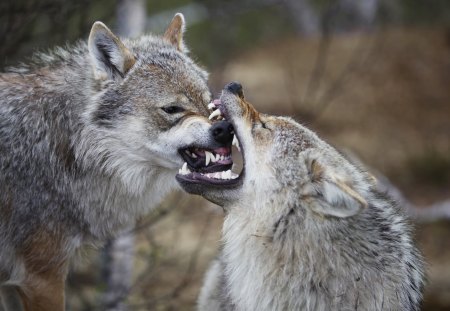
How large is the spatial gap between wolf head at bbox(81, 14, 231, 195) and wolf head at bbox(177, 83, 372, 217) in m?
0.25

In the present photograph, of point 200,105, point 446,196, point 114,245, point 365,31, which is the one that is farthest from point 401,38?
point 200,105

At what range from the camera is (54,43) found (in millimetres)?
7188

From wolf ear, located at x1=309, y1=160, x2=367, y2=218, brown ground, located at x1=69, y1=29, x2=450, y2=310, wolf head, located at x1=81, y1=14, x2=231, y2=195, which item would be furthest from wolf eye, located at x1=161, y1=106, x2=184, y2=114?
brown ground, located at x1=69, y1=29, x2=450, y2=310

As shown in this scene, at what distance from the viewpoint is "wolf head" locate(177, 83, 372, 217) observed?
4.41 meters

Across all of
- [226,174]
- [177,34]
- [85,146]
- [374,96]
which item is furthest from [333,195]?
[374,96]

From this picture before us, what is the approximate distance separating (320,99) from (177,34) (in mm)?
6723

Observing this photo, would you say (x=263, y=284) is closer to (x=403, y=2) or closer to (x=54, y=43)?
(x=54, y=43)

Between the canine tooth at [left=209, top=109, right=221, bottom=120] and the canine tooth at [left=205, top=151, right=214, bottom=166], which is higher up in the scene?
the canine tooth at [left=209, top=109, right=221, bottom=120]

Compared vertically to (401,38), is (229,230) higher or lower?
lower

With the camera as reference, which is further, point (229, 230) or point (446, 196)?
point (446, 196)

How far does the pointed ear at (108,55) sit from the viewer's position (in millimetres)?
5143

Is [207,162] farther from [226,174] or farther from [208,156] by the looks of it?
[226,174]

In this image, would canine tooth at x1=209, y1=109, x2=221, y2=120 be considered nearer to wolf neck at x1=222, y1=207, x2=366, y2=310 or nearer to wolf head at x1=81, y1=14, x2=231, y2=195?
wolf head at x1=81, y1=14, x2=231, y2=195

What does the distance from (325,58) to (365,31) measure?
67.2 inches
